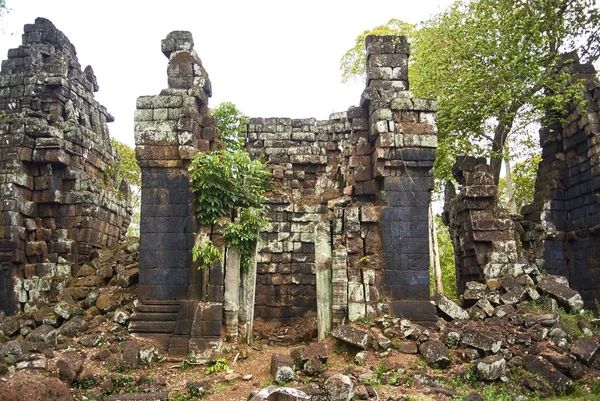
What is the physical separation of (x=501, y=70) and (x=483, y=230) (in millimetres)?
5758

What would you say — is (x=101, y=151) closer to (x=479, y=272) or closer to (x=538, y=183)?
(x=479, y=272)

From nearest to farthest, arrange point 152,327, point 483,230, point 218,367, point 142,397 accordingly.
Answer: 1. point 142,397
2. point 218,367
3. point 152,327
4. point 483,230

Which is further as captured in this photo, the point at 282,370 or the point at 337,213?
the point at 337,213

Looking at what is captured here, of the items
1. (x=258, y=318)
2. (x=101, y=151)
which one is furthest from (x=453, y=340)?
(x=101, y=151)

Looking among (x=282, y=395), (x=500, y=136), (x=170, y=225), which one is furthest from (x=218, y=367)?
(x=500, y=136)

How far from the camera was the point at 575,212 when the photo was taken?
15.0 m

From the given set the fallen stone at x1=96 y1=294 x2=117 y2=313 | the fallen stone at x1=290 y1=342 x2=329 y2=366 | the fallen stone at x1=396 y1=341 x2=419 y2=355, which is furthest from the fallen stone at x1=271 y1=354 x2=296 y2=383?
the fallen stone at x1=96 y1=294 x2=117 y2=313

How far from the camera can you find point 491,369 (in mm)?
8469

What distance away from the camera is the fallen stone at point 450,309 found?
410 inches

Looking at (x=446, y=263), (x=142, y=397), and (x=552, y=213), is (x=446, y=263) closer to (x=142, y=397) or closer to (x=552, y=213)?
(x=552, y=213)

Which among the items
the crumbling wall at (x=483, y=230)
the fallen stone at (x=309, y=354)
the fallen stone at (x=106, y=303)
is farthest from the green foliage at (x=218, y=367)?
the crumbling wall at (x=483, y=230)

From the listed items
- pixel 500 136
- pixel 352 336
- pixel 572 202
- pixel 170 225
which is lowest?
pixel 352 336

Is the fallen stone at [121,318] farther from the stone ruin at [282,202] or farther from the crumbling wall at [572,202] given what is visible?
the crumbling wall at [572,202]

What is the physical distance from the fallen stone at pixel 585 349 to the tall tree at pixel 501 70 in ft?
25.0
